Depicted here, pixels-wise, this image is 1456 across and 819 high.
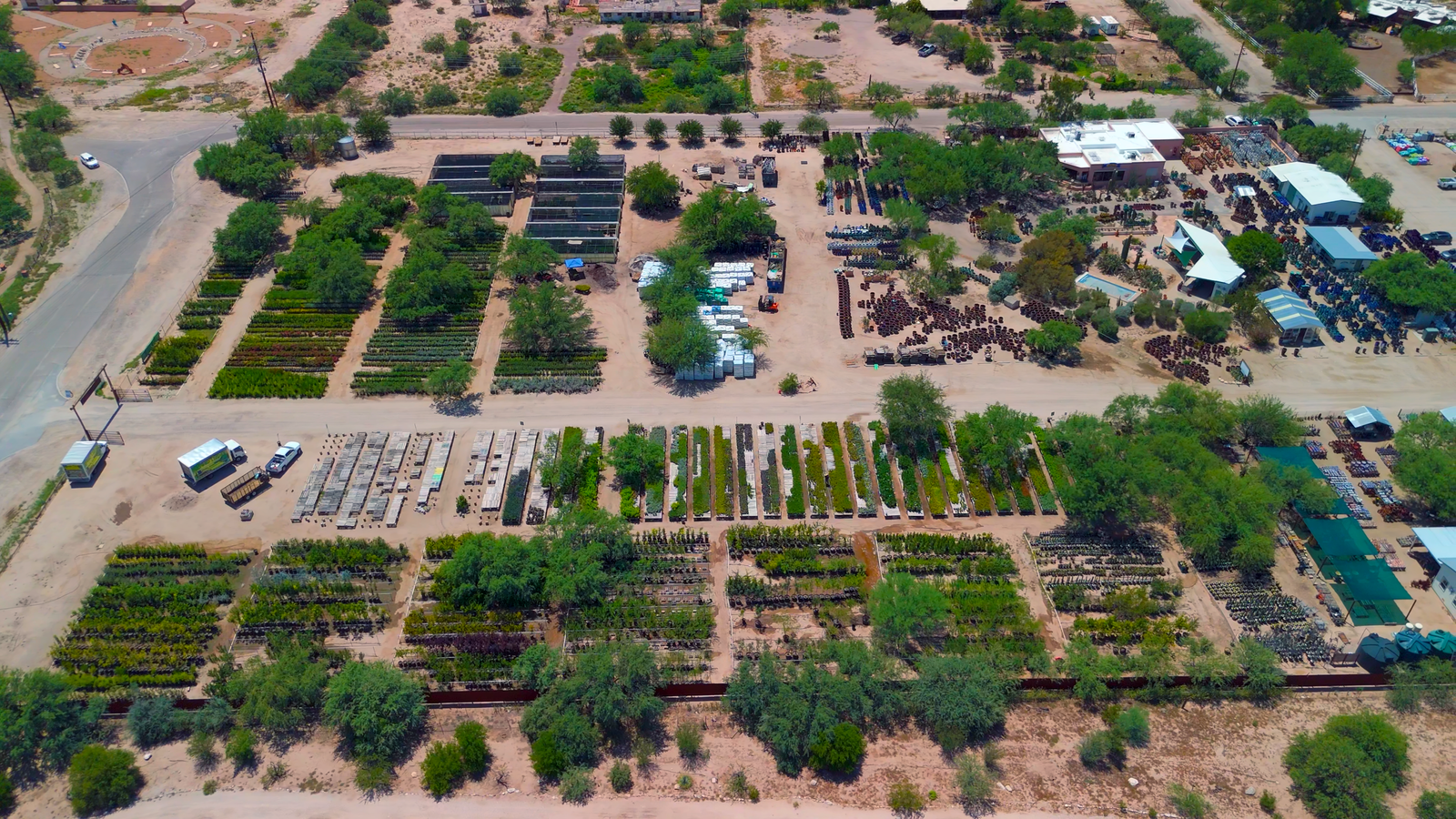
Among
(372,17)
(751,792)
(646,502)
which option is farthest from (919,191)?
(372,17)

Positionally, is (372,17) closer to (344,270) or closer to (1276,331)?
(344,270)

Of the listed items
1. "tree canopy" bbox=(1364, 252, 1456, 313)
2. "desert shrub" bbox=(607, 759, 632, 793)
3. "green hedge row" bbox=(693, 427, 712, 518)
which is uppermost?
"tree canopy" bbox=(1364, 252, 1456, 313)

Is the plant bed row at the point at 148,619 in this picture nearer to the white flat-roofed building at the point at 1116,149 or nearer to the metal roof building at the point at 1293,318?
the metal roof building at the point at 1293,318

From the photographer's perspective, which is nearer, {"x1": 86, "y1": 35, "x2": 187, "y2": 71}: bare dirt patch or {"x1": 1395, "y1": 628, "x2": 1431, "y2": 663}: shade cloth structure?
{"x1": 1395, "y1": 628, "x2": 1431, "y2": 663}: shade cloth structure

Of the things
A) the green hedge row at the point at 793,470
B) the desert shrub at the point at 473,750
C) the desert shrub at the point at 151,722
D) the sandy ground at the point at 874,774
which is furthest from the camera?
the green hedge row at the point at 793,470

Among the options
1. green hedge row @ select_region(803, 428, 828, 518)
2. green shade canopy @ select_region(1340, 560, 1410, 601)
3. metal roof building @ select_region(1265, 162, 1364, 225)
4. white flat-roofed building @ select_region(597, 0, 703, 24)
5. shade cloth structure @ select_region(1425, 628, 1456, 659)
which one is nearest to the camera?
shade cloth structure @ select_region(1425, 628, 1456, 659)

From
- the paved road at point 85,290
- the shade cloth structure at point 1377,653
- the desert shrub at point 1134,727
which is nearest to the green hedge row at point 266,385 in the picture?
the paved road at point 85,290

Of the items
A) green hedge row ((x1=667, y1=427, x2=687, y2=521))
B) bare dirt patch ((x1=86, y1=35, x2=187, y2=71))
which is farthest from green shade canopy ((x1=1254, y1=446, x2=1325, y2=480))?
bare dirt patch ((x1=86, y1=35, x2=187, y2=71))

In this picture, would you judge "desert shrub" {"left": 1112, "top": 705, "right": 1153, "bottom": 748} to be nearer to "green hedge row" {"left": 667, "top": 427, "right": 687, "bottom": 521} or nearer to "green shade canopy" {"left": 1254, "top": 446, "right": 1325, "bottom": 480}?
"green shade canopy" {"left": 1254, "top": 446, "right": 1325, "bottom": 480}
